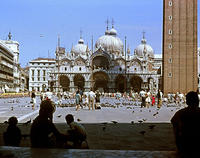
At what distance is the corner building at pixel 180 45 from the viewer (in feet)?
146

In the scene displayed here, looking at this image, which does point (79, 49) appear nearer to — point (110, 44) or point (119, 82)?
point (110, 44)

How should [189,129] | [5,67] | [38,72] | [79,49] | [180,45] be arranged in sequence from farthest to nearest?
1. [38,72]
2. [79,49]
3. [5,67]
4. [180,45]
5. [189,129]

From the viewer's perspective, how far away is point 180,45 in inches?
1763

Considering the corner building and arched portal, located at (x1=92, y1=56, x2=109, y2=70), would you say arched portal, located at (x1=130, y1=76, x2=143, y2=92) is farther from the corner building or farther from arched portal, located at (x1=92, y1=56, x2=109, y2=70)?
the corner building

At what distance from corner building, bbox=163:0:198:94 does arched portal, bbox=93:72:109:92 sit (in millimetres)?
25287

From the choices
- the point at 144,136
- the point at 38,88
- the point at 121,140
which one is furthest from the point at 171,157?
the point at 38,88

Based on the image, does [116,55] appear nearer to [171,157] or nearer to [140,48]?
[140,48]

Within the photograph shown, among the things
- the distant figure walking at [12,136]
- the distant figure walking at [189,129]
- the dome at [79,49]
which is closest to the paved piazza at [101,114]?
the distant figure walking at [12,136]

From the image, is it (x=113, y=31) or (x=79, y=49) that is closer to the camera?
(x=79, y=49)

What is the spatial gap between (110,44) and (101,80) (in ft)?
45.3

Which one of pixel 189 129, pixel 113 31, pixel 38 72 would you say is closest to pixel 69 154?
pixel 189 129

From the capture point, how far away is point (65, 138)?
528 cm

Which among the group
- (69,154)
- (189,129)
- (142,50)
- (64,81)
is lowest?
(69,154)

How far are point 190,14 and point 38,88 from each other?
5989 centimetres
